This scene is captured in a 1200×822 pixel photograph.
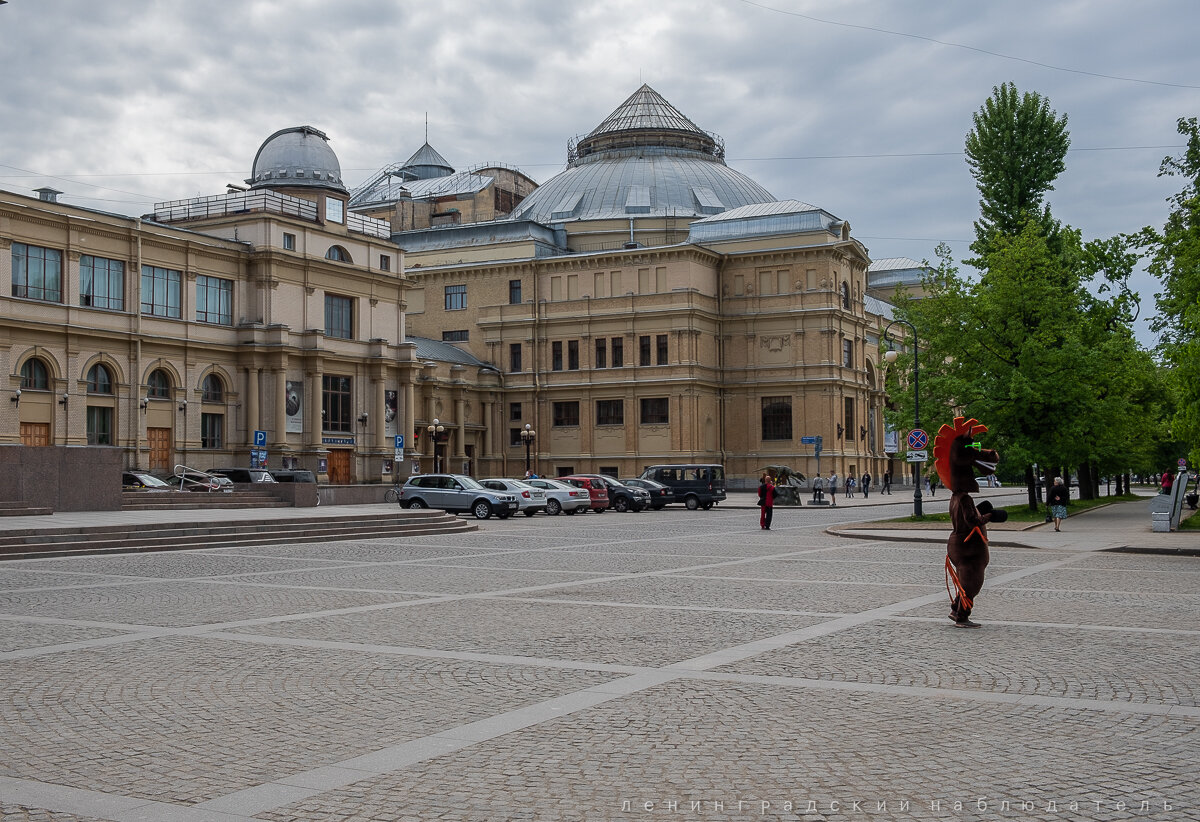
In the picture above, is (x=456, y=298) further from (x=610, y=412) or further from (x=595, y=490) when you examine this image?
(x=595, y=490)

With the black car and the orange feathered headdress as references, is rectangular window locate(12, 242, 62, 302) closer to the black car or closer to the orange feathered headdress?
the black car

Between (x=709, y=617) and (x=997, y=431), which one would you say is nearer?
(x=709, y=617)

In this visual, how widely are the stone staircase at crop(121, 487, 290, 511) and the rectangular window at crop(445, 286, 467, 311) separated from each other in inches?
1875

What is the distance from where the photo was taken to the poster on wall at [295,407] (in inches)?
2445

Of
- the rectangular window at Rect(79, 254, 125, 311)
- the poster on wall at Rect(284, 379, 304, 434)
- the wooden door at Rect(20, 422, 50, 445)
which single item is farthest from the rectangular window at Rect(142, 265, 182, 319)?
the wooden door at Rect(20, 422, 50, 445)

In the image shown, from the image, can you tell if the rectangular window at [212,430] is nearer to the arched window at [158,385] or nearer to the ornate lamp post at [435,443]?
the arched window at [158,385]

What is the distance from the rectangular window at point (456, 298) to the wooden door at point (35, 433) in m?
40.2

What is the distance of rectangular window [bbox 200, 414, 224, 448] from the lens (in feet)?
195

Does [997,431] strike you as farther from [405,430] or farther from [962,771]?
[405,430]

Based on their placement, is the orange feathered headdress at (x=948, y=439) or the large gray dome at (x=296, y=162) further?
the large gray dome at (x=296, y=162)

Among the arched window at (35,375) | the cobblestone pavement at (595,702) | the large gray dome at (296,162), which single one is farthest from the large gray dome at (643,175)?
the cobblestone pavement at (595,702)

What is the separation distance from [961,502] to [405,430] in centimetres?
5807

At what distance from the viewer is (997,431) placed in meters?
39.4

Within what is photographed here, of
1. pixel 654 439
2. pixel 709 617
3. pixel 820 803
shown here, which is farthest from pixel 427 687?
pixel 654 439
